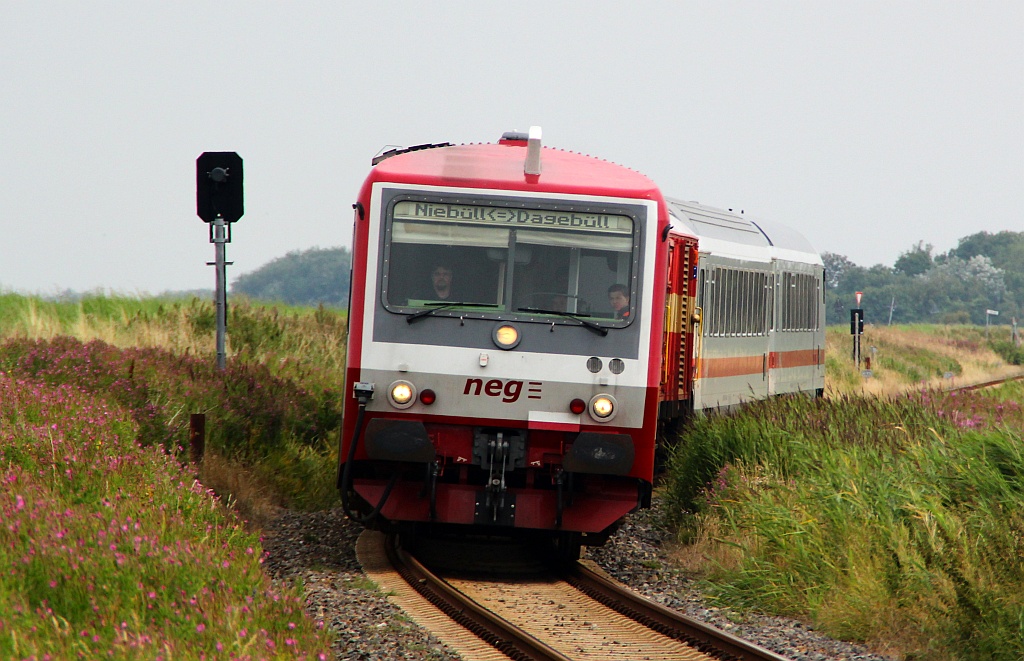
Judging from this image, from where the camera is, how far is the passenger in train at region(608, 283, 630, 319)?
34.0ft

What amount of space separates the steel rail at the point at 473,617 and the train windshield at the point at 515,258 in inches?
80.7

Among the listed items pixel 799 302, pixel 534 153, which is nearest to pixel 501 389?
pixel 534 153

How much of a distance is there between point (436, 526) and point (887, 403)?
540cm

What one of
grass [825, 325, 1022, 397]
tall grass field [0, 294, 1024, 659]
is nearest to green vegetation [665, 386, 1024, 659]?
tall grass field [0, 294, 1024, 659]

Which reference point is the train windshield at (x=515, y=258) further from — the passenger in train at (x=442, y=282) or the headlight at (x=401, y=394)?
the headlight at (x=401, y=394)

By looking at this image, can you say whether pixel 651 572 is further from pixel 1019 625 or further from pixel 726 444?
pixel 1019 625

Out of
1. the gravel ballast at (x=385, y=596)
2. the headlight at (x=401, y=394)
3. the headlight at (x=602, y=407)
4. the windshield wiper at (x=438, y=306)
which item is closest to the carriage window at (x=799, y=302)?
the gravel ballast at (x=385, y=596)

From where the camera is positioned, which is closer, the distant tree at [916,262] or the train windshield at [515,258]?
the train windshield at [515,258]

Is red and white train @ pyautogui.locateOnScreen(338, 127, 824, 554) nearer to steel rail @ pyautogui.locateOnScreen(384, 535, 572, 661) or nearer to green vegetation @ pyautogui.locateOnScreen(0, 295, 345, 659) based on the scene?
steel rail @ pyautogui.locateOnScreen(384, 535, 572, 661)

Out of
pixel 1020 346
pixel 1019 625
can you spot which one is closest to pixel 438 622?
pixel 1019 625

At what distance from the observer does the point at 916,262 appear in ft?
493

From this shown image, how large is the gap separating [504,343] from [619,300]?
0.94 metres

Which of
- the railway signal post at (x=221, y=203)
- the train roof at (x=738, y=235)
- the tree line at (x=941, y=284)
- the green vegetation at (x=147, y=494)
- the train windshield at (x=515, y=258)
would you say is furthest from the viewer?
the tree line at (x=941, y=284)

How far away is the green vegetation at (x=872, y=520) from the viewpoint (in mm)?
8492
